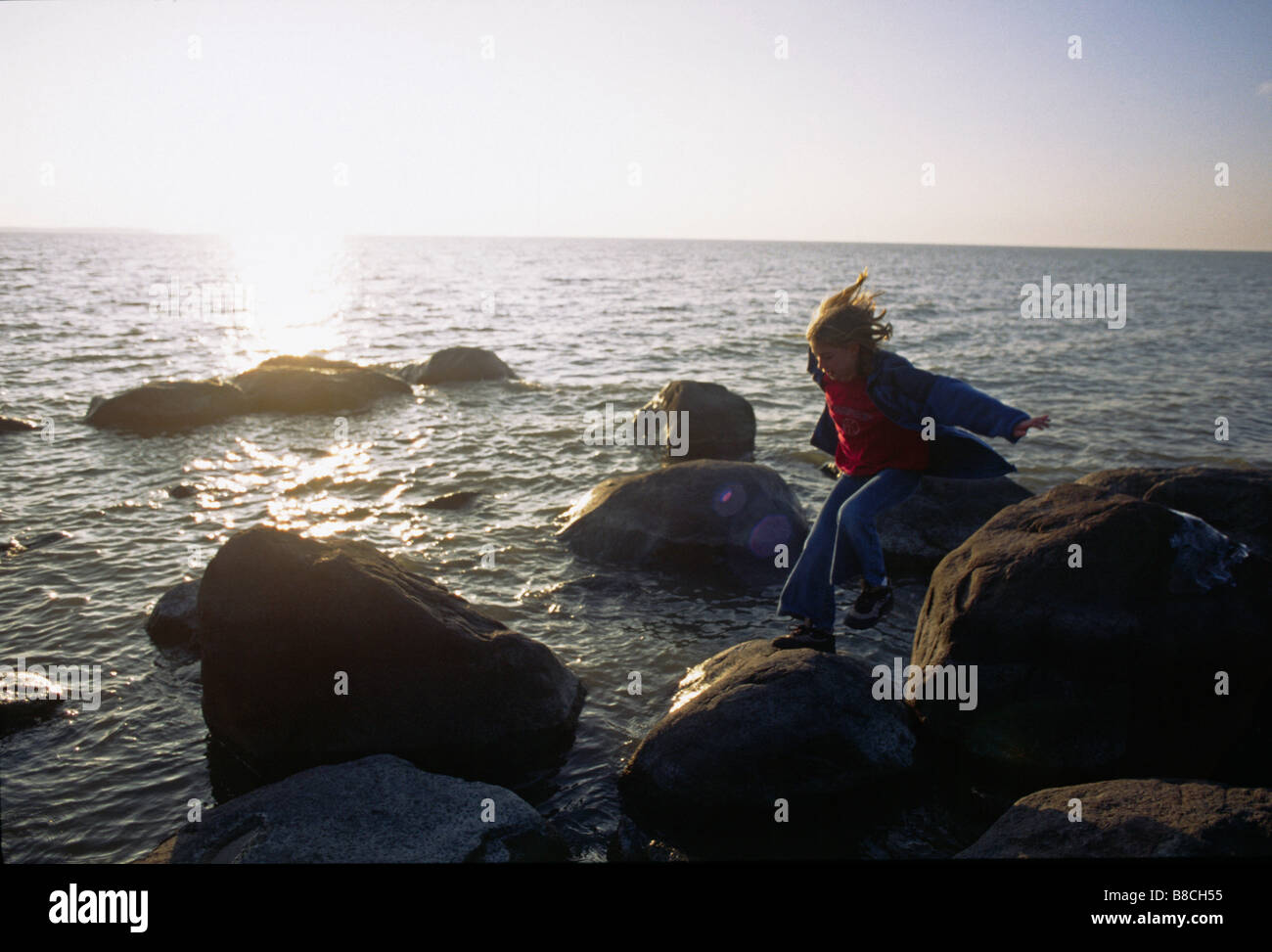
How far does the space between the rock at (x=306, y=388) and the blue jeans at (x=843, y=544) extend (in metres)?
14.6

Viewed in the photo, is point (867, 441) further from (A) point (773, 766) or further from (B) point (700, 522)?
(B) point (700, 522)

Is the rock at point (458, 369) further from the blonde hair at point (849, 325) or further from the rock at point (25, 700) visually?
the blonde hair at point (849, 325)

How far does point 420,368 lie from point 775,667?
60.8 ft

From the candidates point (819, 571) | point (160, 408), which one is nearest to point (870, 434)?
point (819, 571)

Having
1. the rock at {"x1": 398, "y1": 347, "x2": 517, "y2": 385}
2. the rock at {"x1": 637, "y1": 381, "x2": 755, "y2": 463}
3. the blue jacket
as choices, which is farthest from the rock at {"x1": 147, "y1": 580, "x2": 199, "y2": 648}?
the rock at {"x1": 398, "y1": 347, "x2": 517, "y2": 385}

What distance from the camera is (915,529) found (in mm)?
9445

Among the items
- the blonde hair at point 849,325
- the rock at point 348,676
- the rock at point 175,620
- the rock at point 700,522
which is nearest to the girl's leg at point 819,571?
the blonde hair at point 849,325

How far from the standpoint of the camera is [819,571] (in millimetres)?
6145

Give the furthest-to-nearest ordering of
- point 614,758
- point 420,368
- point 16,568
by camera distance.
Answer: point 420,368 → point 16,568 → point 614,758

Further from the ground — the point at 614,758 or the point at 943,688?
the point at 943,688

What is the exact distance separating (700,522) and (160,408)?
12.0m

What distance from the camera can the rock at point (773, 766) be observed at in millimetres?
5117
